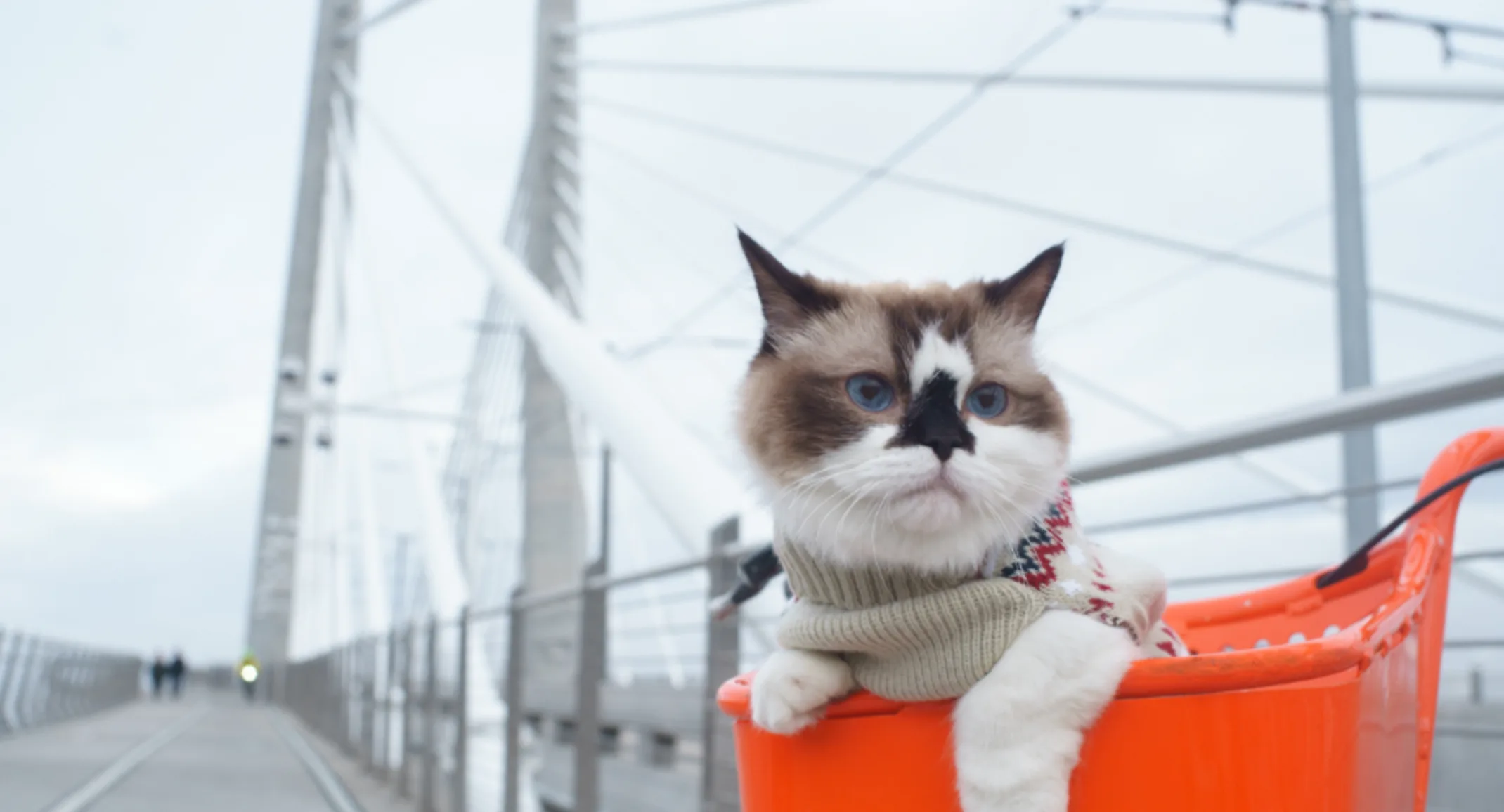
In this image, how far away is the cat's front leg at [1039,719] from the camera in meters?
0.91

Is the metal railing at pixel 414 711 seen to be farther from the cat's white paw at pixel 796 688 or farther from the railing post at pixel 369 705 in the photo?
the cat's white paw at pixel 796 688

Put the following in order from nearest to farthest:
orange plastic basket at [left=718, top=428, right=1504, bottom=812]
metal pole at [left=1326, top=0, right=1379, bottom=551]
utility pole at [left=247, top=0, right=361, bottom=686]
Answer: orange plastic basket at [left=718, top=428, right=1504, bottom=812]
metal pole at [left=1326, top=0, right=1379, bottom=551]
utility pole at [left=247, top=0, right=361, bottom=686]

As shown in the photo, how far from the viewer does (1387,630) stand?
3.13ft

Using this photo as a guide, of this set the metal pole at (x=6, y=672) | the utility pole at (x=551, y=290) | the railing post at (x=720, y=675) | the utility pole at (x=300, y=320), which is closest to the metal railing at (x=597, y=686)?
the railing post at (x=720, y=675)

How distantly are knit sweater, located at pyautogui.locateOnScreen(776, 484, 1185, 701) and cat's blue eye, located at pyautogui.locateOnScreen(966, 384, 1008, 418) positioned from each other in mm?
101

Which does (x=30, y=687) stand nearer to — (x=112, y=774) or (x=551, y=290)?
(x=112, y=774)

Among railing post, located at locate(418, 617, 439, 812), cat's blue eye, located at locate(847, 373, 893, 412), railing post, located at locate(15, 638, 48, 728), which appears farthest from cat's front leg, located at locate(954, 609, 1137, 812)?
railing post, located at locate(15, 638, 48, 728)

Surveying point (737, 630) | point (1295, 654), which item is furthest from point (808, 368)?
point (737, 630)

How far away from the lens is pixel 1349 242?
4422 mm

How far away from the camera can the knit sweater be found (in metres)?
0.99

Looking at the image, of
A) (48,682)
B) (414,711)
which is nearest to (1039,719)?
(414,711)

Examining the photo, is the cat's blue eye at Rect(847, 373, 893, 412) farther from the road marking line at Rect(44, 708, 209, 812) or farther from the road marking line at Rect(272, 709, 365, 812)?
the road marking line at Rect(272, 709, 365, 812)

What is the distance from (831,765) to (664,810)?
2533mm

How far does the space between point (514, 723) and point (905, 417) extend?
3.64 metres
